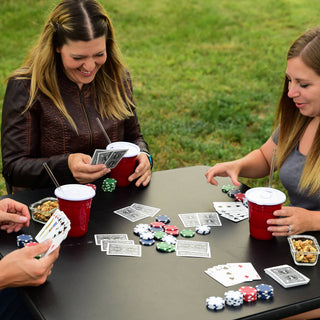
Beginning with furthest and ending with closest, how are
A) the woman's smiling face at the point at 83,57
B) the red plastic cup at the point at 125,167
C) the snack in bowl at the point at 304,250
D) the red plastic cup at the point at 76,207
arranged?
the woman's smiling face at the point at 83,57 < the red plastic cup at the point at 125,167 < the red plastic cup at the point at 76,207 < the snack in bowl at the point at 304,250

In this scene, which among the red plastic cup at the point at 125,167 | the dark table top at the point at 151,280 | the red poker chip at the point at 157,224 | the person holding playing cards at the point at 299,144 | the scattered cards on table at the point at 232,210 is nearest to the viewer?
the dark table top at the point at 151,280

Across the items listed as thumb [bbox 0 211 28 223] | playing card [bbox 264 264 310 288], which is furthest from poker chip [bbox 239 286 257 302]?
thumb [bbox 0 211 28 223]

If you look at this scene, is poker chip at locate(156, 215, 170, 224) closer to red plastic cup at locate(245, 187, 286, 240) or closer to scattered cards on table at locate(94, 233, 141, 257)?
scattered cards on table at locate(94, 233, 141, 257)

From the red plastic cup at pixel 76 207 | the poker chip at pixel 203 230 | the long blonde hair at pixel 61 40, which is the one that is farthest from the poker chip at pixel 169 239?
the long blonde hair at pixel 61 40

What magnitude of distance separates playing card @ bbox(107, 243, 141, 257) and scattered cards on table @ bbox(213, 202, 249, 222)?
0.46 meters

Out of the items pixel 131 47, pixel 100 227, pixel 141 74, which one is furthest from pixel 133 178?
pixel 131 47

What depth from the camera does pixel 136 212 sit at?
7.24 ft

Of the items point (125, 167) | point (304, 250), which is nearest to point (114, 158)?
point (125, 167)

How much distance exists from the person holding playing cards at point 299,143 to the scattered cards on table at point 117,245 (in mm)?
589

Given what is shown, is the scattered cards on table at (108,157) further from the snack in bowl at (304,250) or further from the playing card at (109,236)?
the snack in bowl at (304,250)

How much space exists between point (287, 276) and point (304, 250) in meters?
0.16

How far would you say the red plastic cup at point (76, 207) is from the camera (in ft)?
6.45

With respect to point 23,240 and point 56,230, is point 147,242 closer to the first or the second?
point 56,230

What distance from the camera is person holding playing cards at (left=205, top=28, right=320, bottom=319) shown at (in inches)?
92.1
